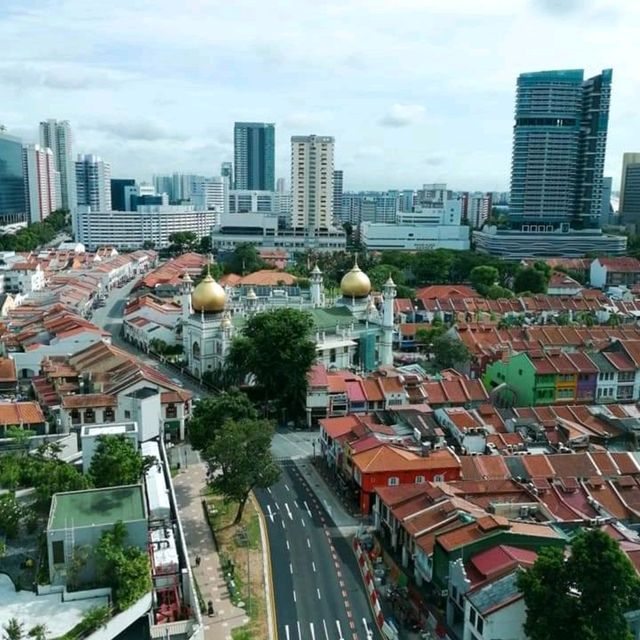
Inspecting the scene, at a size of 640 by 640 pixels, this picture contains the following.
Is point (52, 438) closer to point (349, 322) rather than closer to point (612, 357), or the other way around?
point (349, 322)

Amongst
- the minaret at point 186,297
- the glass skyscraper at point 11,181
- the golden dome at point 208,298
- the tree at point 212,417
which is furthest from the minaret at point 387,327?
the glass skyscraper at point 11,181

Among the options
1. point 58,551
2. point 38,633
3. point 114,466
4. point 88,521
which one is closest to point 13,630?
point 38,633

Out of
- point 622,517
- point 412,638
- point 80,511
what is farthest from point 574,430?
point 80,511

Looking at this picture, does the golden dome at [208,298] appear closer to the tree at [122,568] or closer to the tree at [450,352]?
the tree at [450,352]

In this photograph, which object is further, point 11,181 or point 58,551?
point 11,181

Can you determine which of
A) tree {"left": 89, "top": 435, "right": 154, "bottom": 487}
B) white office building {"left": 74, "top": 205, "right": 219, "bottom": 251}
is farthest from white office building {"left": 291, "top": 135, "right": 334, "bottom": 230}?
tree {"left": 89, "top": 435, "right": 154, "bottom": 487}

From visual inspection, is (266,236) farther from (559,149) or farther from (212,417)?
(212,417)

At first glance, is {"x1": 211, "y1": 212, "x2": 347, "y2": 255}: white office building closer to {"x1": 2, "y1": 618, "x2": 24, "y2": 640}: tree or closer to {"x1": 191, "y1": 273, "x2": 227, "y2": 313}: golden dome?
{"x1": 191, "y1": 273, "x2": 227, "y2": 313}: golden dome
